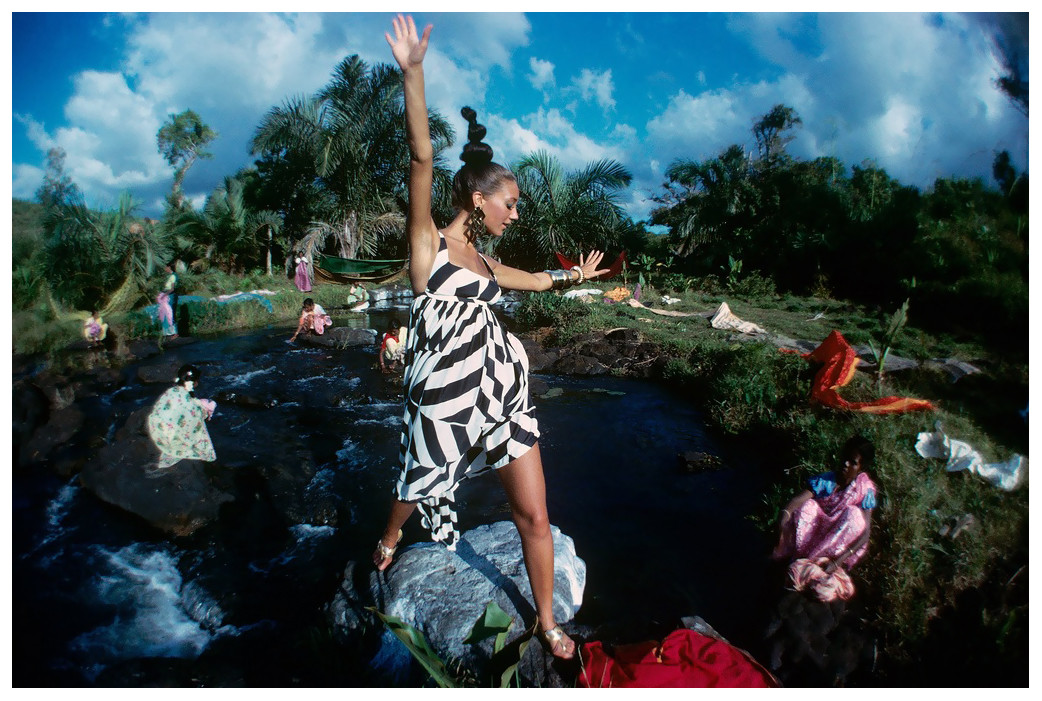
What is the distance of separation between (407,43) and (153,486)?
4.02 meters

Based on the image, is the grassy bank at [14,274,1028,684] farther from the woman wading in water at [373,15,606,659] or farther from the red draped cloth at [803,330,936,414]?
the woman wading in water at [373,15,606,659]

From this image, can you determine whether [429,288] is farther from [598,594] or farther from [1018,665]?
[1018,665]

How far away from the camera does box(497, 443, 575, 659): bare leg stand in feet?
6.13

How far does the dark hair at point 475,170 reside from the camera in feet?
5.83

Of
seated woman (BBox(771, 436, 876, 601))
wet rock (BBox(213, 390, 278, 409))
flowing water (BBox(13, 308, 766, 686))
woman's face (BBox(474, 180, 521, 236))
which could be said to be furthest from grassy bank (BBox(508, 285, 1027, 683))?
wet rock (BBox(213, 390, 278, 409))

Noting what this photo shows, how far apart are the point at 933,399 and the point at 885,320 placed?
1846mm

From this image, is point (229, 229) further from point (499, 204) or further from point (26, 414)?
point (499, 204)

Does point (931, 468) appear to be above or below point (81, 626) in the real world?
above

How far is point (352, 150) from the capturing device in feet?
47.8

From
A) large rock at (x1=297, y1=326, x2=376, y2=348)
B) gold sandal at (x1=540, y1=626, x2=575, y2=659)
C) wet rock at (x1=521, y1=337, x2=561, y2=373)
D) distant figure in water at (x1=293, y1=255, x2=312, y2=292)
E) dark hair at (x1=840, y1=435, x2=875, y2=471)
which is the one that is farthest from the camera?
distant figure in water at (x1=293, y1=255, x2=312, y2=292)

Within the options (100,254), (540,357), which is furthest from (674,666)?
(100,254)

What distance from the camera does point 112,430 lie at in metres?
5.55

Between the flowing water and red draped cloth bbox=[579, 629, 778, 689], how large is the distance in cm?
62

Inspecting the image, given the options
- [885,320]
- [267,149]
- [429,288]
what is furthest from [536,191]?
[429,288]
